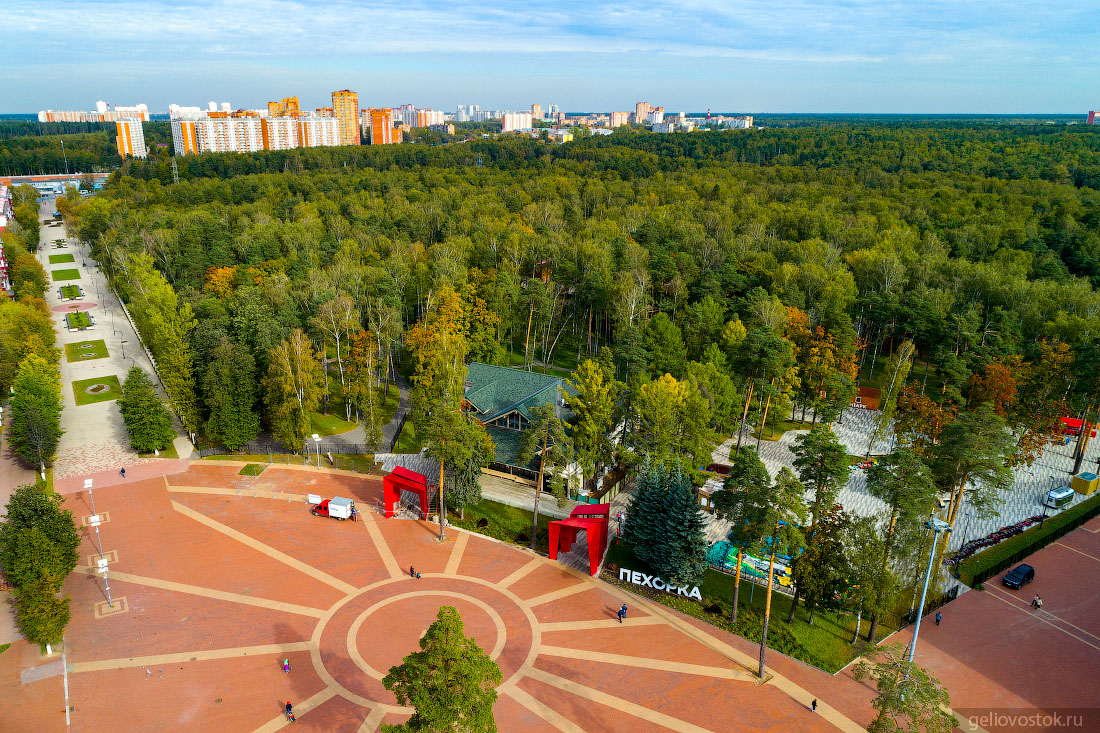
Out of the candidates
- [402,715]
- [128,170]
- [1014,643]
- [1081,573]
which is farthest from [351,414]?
[128,170]

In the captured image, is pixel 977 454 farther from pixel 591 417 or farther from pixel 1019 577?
pixel 591 417

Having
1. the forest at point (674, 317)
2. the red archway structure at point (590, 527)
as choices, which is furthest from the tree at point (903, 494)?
the red archway structure at point (590, 527)

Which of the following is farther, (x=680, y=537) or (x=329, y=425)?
(x=329, y=425)

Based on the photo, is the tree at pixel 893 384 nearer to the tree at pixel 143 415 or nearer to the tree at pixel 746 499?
the tree at pixel 746 499

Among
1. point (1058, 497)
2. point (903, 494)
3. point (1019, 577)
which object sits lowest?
point (1019, 577)

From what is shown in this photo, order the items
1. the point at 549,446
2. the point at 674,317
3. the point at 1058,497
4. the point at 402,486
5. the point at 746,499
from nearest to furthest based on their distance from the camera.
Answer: the point at 746,499 → the point at 549,446 → the point at 402,486 → the point at 1058,497 → the point at 674,317

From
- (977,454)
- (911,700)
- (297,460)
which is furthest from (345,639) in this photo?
(977,454)

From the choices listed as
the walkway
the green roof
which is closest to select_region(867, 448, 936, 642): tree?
the green roof
